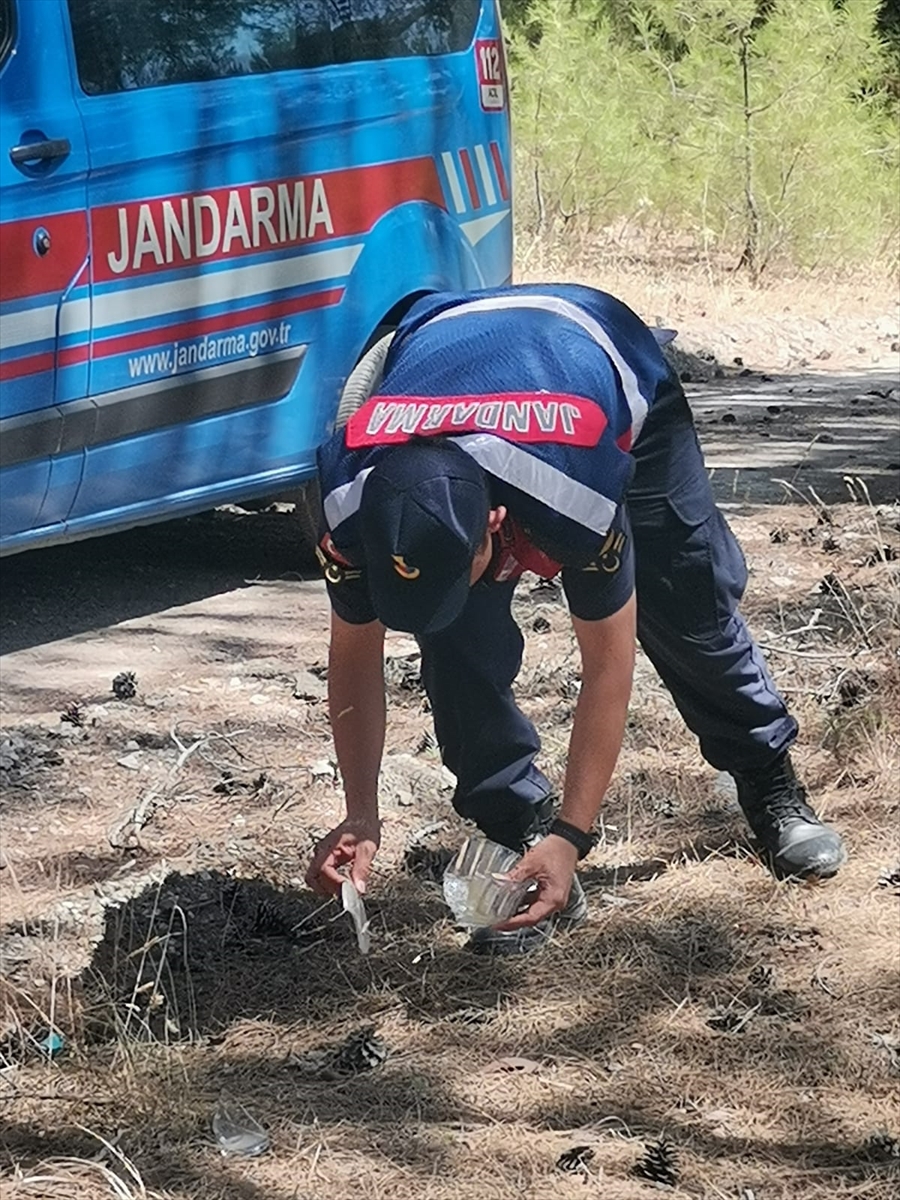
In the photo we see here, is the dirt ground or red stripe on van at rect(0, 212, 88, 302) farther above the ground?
red stripe on van at rect(0, 212, 88, 302)

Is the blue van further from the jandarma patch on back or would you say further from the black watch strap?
the black watch strap

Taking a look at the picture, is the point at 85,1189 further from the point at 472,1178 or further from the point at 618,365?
the point at 618,365

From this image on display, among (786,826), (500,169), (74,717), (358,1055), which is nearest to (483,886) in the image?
(358,1055)

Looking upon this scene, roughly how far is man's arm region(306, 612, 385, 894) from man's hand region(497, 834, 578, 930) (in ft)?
1.00

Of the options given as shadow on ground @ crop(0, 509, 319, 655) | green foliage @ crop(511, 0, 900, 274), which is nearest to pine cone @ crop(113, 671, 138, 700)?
shadow on ground @ crop(0, 509, 319, 655)

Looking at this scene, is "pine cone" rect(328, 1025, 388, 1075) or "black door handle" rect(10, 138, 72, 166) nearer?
"pine cone" rect(328, 1025, 388, 1075)

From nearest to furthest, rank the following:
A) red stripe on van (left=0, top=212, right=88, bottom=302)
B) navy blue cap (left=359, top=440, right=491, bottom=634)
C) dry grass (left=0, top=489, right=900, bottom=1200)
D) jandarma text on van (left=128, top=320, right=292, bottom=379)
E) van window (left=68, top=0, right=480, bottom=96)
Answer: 1. navy blue cap (left=359, top=440, right=491, bottom=634)
2. dry grass (left=0, top=489, right=900, bottom=1200)
3. red stripe on van (left=0, top=212, right=88, bottom=302)
4. van window (left=68, top=0, right=480, bottom=96)
5. jandarma text on van (left=128, top=320, right=292, bottom=379)

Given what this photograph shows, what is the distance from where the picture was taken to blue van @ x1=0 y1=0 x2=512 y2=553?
4766mm

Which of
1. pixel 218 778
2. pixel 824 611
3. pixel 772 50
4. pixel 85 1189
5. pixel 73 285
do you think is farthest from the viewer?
pixel 772 50

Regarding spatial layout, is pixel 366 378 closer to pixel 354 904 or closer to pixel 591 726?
pixel 591 726

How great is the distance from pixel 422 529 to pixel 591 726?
0.50 meters

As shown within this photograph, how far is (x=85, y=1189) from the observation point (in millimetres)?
2584

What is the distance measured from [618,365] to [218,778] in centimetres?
166

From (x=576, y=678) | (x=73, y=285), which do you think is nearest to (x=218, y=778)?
(x=576, y=678)
